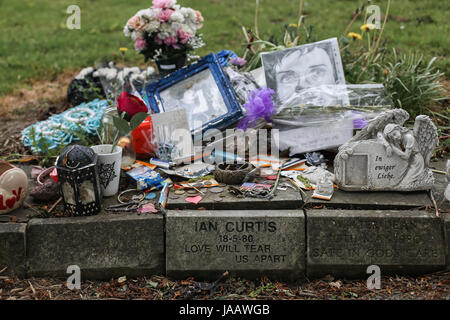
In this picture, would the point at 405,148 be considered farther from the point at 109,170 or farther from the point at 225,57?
the point at 225,57

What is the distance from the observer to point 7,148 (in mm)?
4211

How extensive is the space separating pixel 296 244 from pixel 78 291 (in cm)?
139

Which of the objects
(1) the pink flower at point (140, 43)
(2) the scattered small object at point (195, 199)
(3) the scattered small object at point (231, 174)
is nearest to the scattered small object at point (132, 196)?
(2) the scattered small object at point (195, 199)

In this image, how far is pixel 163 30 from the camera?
4367mm

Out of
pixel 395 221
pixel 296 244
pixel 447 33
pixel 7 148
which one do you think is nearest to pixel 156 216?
pixel 296 244

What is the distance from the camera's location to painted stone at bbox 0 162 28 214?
2967 millimetres

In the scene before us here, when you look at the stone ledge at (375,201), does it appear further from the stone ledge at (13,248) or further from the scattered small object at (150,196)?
the stone ledge at (13,248)

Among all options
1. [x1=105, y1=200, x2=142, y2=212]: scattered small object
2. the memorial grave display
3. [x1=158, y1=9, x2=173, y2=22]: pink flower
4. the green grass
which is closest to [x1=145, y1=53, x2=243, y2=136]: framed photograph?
the memorial grave display

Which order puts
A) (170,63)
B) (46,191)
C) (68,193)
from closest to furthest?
1. (68,193)
2. (46,191)
3. (170,63)

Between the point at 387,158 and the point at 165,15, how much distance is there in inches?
97.9

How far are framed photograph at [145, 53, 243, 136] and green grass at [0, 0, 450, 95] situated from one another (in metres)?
1.44

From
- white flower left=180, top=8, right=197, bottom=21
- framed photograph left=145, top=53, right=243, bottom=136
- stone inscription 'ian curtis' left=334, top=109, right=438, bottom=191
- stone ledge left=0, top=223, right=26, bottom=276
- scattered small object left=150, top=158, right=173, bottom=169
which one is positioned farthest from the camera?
white flower left=180, top=8, right=197, bottom=21

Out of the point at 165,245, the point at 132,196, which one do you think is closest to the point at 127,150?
the point at 132,196

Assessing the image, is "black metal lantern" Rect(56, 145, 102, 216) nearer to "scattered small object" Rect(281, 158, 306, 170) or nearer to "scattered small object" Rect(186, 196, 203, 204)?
"scattered small object" Rect(186, 196, 203, 204)
